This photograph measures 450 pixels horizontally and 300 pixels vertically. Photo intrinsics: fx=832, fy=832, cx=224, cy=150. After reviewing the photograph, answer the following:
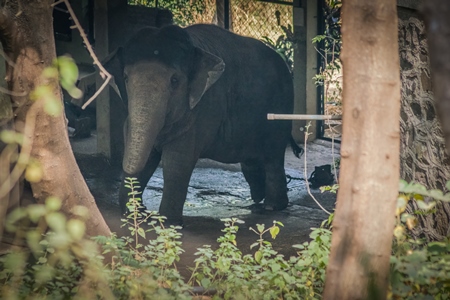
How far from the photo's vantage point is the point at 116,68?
780 cm

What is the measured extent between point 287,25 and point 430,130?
8624 millimetres

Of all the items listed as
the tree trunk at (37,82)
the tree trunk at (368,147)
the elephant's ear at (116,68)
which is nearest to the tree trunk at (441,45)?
the tree trunk at (368,147)

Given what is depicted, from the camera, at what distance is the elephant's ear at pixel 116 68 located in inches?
303

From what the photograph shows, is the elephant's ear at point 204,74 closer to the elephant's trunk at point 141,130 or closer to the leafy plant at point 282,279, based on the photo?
the elephant's trunk at point 141,130

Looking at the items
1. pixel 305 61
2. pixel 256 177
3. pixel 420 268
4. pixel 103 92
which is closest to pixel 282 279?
pixel 420 268

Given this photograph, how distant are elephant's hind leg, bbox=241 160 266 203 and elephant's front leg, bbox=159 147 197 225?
1.49m

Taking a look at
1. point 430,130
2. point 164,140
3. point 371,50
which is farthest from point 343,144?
point 164,140

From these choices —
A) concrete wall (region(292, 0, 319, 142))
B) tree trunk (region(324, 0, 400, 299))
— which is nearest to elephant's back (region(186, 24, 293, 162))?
concrete wall (region(292, 0, 319, 142))

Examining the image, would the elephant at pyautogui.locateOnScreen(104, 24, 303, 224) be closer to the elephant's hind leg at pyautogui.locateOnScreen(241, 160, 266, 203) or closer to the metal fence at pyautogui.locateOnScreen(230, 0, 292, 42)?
the elephant's hind leg at pyautogui.locateOnScreen(241, 160, 266, 203)

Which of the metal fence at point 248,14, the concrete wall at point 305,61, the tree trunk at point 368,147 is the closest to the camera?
the tree trunk at point 368,147

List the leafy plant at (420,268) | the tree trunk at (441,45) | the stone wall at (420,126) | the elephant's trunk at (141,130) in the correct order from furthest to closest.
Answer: the elephant's trunk at (141,130) < the stone wall at (420,126) < the leafy plant at (420,268) < the tree trunk at (441,45)

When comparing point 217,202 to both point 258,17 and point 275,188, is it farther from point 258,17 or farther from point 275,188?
point 258,17

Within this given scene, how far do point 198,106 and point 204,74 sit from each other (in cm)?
36

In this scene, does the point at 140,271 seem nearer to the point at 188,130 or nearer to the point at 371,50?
the point at 371,50
